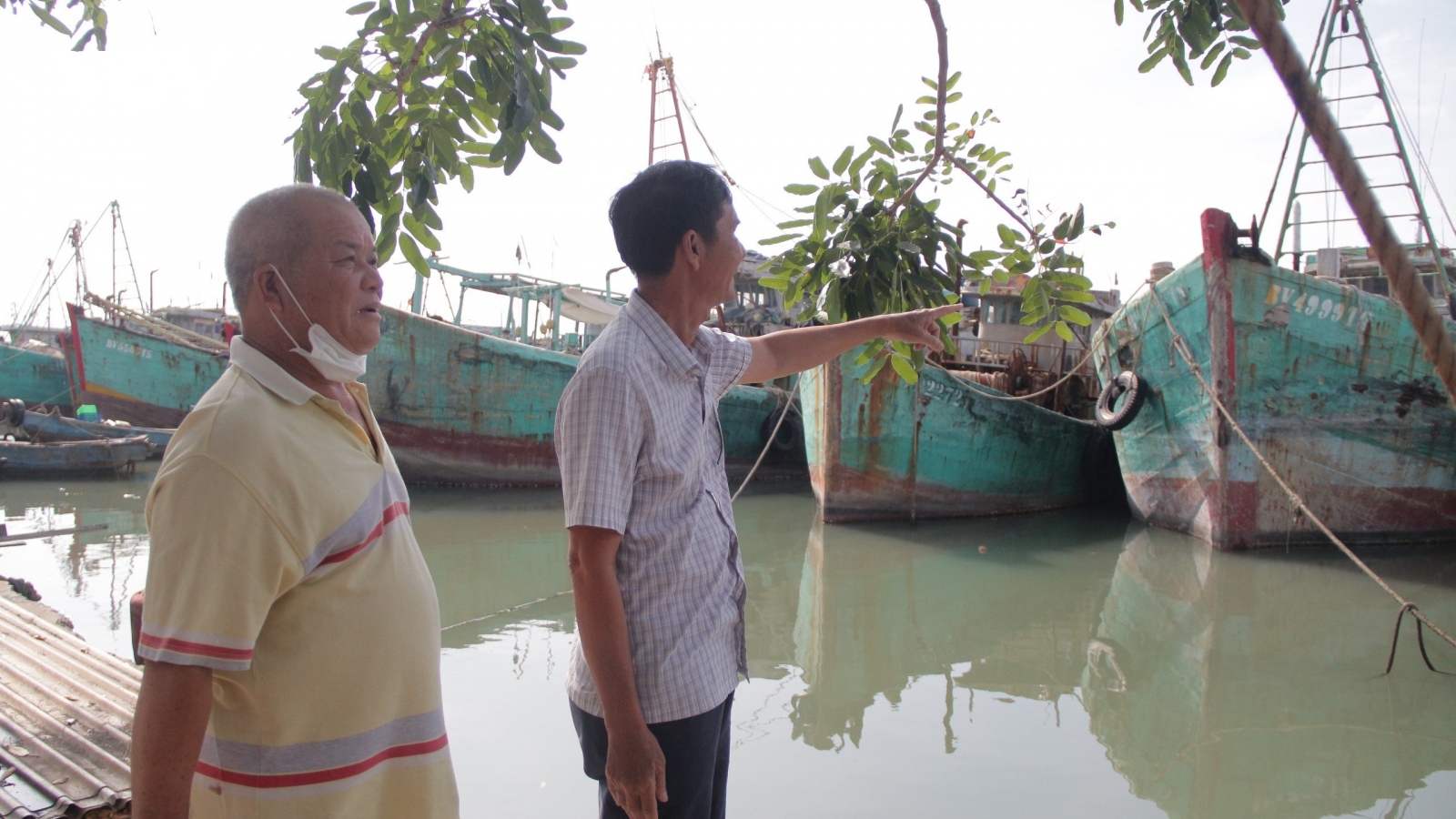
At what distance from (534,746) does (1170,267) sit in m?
7.80

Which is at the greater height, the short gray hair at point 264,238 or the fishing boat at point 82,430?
the short gray hair at point 264,238

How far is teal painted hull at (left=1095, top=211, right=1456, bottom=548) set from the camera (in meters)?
7.79

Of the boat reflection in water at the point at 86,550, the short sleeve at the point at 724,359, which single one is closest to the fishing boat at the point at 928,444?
the boat reflection in water at the point at 86,550

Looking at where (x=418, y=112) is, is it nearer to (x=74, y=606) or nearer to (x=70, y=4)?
(x=70, y=4)

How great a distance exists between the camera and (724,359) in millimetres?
1628

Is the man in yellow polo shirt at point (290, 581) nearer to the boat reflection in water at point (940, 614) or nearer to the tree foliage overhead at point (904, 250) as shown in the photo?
the tree foliage overhead at point (904, 250)

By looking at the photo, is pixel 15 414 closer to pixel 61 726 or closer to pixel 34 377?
pixel 34 377

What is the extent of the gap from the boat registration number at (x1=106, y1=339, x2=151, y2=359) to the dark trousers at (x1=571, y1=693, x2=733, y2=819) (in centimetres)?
1682

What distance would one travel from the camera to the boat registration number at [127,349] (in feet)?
49.7

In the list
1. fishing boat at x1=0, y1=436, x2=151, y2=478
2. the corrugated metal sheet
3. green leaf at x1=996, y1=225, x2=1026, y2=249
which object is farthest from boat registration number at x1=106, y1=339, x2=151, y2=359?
green leaf at x1=996, y1=225, x2=1026, y2=249

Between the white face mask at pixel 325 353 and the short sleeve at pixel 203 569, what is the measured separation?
228 mm

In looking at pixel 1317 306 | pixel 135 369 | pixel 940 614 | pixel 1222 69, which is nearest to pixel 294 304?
pixel 1222 69

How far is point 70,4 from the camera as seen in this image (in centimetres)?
244

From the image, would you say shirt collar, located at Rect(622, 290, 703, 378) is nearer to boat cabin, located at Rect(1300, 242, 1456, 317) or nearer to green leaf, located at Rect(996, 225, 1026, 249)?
green leaf, located at Rect(996, 225, 1026, 249)
